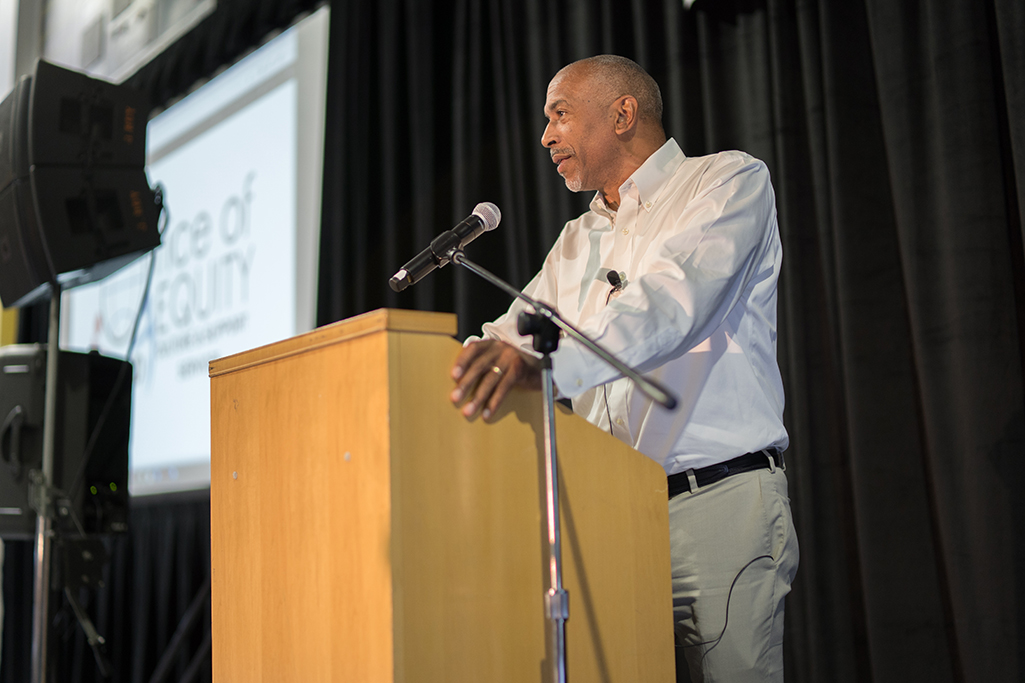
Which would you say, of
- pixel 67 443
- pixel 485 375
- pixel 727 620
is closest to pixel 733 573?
pixel 727 620

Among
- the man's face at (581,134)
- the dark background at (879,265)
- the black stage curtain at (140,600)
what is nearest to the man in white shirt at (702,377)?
the man's face at (581,134)

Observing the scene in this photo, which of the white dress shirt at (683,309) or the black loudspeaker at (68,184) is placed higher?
the black loudspeaker at (68,184)

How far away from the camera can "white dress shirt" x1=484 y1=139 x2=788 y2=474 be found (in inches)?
47.1

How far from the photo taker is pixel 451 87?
11.4 feet

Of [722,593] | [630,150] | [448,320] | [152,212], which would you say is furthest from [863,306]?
[152,212]

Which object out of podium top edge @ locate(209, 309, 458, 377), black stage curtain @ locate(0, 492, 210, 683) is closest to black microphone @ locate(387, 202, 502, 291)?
podium top edge @ locate(209, 309, 458, 377)

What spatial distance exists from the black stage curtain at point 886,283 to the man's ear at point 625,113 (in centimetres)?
65

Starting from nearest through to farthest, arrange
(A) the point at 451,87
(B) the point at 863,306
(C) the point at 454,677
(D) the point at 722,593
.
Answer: (C) the point at 454,677 < (D) the point at 722,593 < (B) the point at 863,306 < (A) the point at 451,87

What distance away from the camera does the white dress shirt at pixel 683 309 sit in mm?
1195

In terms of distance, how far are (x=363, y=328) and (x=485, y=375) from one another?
161mm

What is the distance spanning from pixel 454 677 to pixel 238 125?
11.9ft

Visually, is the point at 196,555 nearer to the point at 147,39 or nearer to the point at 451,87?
the point at 451,87

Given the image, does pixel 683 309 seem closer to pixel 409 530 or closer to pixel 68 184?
pixel 409 530

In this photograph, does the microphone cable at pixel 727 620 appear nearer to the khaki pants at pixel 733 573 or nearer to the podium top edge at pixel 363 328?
the khaki pants at pixel 733 573
